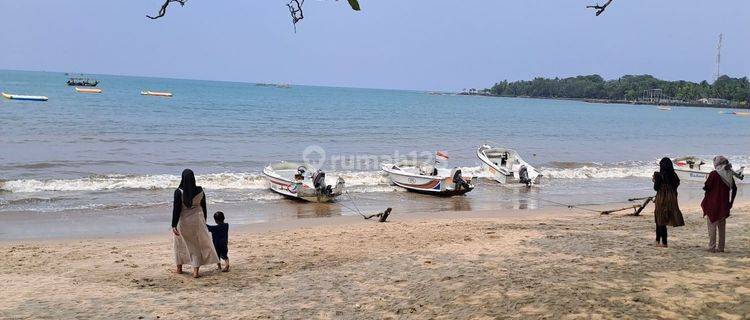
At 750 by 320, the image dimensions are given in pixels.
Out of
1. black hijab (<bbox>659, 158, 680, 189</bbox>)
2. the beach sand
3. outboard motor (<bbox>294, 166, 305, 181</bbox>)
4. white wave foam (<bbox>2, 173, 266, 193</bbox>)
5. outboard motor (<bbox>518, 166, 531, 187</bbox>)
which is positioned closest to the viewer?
the beach sand

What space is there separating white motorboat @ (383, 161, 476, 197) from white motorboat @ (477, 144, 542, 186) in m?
3.09

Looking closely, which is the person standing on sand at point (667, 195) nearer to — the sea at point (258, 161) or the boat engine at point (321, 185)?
the sea at point (258, 161)

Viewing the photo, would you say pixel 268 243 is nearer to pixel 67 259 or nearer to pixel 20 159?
pixel 67 259

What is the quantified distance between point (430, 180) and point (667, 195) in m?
11.2

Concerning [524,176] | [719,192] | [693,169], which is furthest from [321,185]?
[693,169]

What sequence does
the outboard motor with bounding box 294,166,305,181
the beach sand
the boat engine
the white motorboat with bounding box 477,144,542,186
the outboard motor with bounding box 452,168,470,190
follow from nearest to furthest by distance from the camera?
the beach sand
the boat engine
the outboard motor with bounding box 294,166,305,181
the outboard motor with bounding box 452,168,470,190
the white motorboat with bounding box 477,144,542,186

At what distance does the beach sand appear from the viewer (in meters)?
6.11

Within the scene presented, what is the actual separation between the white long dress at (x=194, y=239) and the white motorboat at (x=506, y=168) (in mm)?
16078

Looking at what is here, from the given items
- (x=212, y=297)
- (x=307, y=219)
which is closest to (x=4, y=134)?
(x=307, y=219)

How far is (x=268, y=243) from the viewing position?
36.4 ft

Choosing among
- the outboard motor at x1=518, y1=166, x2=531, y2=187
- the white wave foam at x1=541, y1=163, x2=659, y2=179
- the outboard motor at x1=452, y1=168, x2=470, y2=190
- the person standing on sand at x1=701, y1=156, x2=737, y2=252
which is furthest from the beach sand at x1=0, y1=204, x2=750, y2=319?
the white wave foam at x1=541, y1=163, x2=659, y2=179

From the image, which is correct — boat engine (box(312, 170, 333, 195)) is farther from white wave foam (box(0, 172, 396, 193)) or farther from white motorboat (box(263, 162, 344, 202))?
white wave foam (box(0, 172, 396, 193))

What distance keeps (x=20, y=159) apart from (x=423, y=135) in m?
28.8

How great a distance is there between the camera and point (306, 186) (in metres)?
17.7
